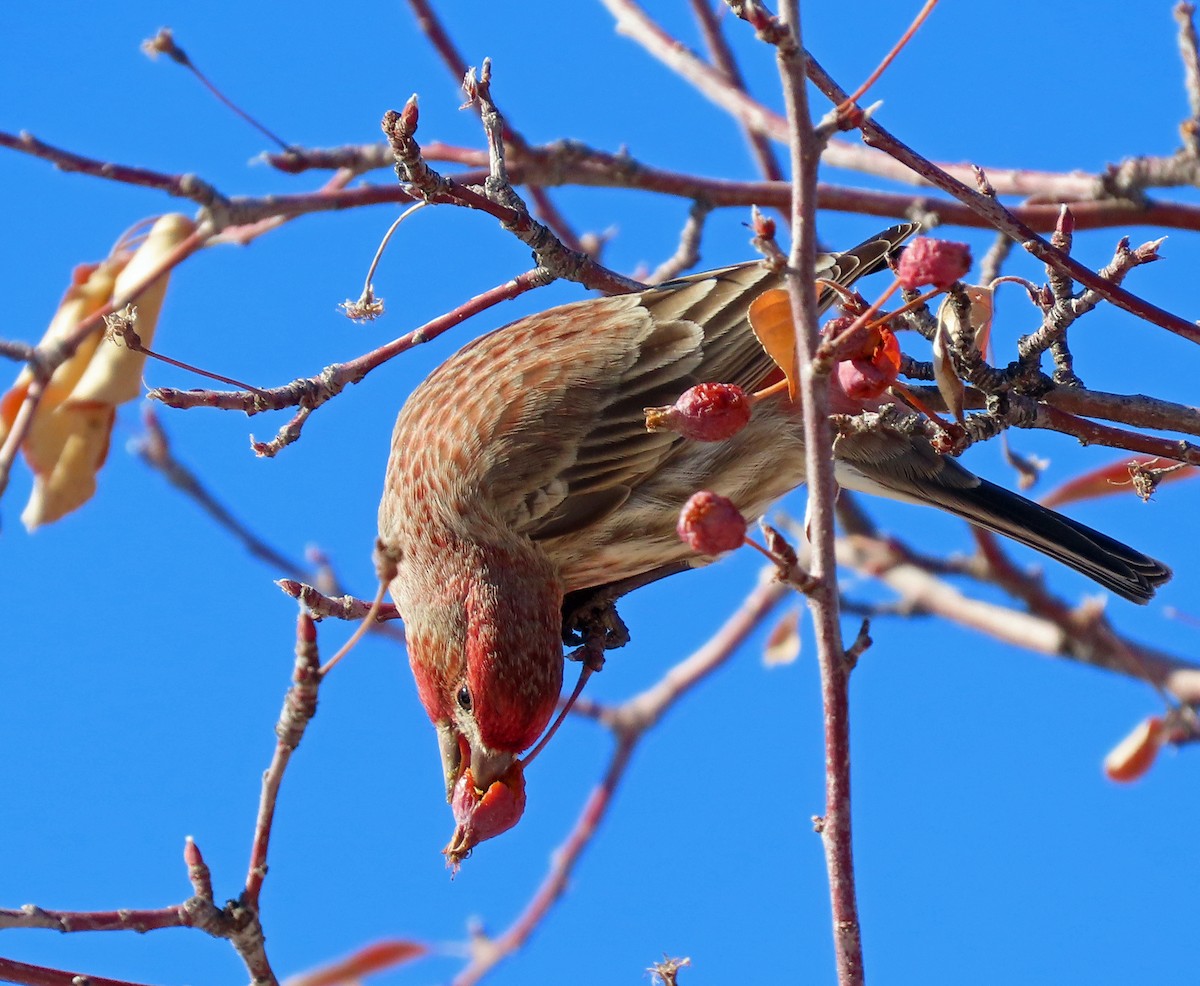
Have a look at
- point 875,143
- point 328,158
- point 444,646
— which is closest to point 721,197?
point 328,158

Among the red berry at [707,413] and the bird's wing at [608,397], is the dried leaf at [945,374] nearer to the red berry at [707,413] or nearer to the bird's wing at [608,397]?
the red berry at [707,413]

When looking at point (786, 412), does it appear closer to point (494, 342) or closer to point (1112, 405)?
point (494, 342)

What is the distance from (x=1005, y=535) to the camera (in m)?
4.70

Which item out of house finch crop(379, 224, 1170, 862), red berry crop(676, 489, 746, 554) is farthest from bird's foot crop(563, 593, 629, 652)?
red berry crop(676, 489, 746, 554)

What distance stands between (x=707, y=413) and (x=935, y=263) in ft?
1.38

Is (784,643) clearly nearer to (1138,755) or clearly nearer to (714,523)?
(1138,755)

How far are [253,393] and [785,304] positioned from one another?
1278 mm

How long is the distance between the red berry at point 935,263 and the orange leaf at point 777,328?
211mm

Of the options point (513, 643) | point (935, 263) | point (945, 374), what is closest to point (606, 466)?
point (513, 643)

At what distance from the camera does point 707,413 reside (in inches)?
90.4

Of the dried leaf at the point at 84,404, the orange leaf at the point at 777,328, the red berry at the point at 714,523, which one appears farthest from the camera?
the dried leaf at the point at 84,404

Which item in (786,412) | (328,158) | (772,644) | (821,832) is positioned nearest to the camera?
(821,832)

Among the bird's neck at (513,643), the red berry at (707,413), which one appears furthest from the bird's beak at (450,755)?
the red berry at (707,413)

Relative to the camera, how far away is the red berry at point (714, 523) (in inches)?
78.4
